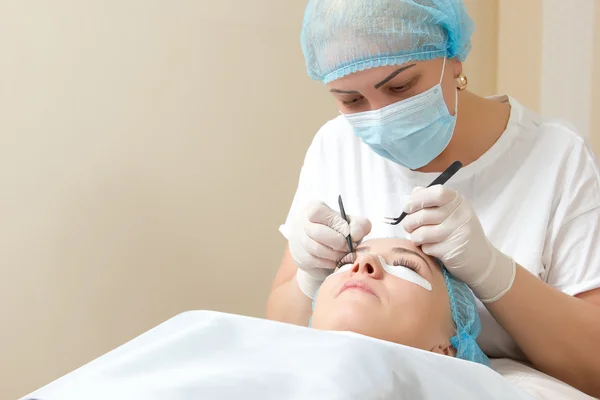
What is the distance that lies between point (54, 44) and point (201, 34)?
0.48 metres

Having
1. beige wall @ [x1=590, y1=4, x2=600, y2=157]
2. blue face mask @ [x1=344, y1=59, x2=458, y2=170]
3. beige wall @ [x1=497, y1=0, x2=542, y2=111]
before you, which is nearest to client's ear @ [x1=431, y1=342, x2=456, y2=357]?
blue face mask @ [x1=344, y1=59, x2=458, y2=170]

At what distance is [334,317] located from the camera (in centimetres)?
123

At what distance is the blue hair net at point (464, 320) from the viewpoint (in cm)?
127

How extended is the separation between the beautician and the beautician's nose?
0.08 meters

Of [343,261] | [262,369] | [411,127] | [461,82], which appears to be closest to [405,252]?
[343,261]

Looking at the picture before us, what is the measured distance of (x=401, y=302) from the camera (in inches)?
49.4

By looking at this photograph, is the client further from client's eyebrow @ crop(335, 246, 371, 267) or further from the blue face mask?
the blue face mask

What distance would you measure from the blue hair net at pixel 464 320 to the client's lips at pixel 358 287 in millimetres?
118

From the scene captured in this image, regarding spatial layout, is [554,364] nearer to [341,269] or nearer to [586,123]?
[341,269]

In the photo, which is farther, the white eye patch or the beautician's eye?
the beautician's eye

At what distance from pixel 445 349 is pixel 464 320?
0.08 metres

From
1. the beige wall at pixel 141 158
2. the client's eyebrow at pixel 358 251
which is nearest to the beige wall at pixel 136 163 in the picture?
the beige wall at pixel 141 158

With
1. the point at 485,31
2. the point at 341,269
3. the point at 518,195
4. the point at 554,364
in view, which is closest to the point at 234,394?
the point at 341,269

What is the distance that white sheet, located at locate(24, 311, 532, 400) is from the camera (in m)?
0.82
